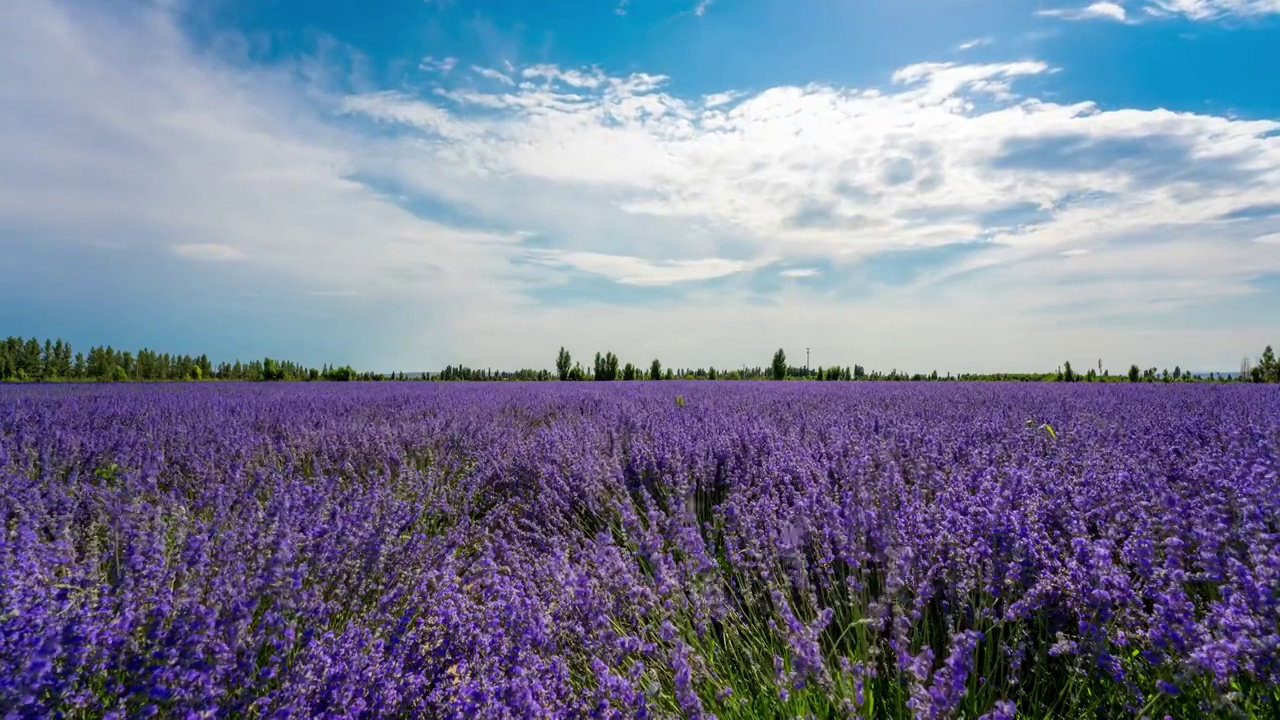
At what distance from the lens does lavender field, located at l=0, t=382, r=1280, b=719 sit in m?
1.42

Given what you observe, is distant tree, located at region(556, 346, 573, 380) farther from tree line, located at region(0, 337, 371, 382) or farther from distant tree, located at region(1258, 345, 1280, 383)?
distant tree, located at region(1258, 345, 1280, 383)

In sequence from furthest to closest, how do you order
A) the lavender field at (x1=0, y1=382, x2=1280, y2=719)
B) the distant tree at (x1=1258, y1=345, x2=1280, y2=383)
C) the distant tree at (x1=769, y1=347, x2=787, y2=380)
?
the distant tree at (x1=769, y1=347, x2=787, y2=380)
the distant tree at (x1=1258, y1=345, x2=1280, y2=383)
the lavender field at (x1=0, y1=382, x2=1280, y2=719)

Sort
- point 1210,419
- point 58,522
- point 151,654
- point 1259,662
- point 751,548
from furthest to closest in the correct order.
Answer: point 1210,419
point 58,522
point 751,548
point 151,654
point 1259,662

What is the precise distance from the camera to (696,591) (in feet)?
6.40

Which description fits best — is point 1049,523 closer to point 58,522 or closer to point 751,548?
point 751,548

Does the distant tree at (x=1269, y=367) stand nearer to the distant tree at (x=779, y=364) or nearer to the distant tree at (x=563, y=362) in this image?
the distant tree at (x=779, y=364)

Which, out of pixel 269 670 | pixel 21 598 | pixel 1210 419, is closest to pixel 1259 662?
pixel 269 670

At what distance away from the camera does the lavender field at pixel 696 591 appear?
1.42 m

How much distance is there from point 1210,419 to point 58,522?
8061 millimetres

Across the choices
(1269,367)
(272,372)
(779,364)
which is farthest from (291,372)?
(1269,367)

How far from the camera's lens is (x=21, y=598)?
1546mm

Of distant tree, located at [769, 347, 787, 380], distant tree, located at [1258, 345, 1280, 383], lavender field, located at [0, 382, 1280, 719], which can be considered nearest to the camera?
lavender field, located at [0, 382, 1280, 719]

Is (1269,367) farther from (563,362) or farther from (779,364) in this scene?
(563,362)

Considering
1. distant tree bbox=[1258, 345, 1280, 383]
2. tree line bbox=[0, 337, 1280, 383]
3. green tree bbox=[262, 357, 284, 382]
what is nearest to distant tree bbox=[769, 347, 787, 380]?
tree line bbox=[0, 337, 1280, 383]
